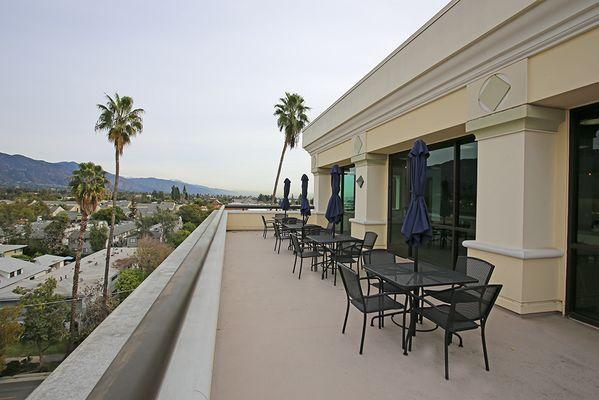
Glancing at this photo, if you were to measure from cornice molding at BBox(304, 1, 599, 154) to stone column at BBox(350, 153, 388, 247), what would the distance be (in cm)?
160

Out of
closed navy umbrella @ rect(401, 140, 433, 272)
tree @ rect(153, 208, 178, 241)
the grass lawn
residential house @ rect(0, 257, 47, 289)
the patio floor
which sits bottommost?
the grass lawn

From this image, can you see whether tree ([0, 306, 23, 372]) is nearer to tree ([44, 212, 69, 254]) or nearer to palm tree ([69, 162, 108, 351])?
palm tree ([69, 162, 108, 351])

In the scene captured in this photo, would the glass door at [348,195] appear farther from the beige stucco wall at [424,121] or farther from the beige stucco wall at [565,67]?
the beige stucco wall at [565,67]

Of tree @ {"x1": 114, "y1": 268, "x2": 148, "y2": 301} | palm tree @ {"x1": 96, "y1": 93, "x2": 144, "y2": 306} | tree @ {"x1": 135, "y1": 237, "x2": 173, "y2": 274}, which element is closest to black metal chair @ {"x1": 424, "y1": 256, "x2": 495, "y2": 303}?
palm tree @ {"x1": 96, "y1": 93, "x2": 144, "y2": 306}

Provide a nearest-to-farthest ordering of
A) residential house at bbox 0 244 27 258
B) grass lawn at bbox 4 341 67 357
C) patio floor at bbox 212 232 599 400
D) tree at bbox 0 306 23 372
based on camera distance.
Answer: patio floor at bbox 212 232 599 400 → tree at bbox 0 306 23 372 → grass lawn at bbox 4 341 67 357 → residential house at bbox 0 244 27 258

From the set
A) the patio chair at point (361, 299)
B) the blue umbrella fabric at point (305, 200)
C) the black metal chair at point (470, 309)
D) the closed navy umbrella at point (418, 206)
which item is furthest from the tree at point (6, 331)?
the black metal chair at point (470, 309)

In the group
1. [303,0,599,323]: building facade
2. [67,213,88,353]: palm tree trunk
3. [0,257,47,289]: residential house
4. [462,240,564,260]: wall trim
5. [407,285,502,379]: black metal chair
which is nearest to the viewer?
[407,285,502,379]: black metal chair

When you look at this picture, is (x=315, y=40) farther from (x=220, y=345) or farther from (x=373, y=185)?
(x=220, y=345)

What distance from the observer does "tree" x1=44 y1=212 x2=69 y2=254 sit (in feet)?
153

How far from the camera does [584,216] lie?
3.94m

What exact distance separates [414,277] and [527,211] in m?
2.01

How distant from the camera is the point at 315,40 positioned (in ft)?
42.0

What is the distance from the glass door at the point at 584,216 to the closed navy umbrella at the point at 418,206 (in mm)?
2134

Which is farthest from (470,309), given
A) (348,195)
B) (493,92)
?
(348,195)
